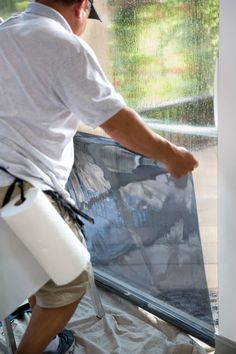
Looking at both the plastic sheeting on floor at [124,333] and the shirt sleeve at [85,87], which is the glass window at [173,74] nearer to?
the plastic sheeting on floor at [124,333]

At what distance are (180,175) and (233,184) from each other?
157 millimetres

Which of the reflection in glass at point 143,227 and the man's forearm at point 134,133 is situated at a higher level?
the man's forearm at point 134,133

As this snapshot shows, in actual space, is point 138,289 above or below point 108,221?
below

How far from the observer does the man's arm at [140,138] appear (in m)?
1.28

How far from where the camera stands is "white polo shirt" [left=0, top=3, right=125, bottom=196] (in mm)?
1227

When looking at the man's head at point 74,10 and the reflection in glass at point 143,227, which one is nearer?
the man's head at point 74,10

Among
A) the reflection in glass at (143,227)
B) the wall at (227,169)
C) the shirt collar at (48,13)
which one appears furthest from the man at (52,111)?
the reflection in glass at (143,227)

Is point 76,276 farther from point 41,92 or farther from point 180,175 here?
point 41,92

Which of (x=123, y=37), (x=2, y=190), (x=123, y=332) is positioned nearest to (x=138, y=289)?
(x=123, y=332)

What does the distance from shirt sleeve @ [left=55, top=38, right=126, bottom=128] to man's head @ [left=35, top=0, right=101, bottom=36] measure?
0.17 meters

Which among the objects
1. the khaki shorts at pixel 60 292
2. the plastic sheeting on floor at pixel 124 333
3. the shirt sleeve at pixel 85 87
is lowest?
the plastic sheeting on floor at pixel 124 333

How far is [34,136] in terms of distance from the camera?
4.41 feet

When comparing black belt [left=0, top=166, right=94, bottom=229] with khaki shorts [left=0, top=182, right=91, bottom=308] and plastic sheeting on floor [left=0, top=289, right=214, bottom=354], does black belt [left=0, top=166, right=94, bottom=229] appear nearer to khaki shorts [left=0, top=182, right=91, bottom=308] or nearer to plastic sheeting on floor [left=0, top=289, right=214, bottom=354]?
khaki shorts [left=0, top=182, right=91, bottom=308]

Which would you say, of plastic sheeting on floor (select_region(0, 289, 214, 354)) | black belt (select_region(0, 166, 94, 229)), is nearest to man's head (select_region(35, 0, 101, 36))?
black belt (select_region(0, 166, 94, 229))
